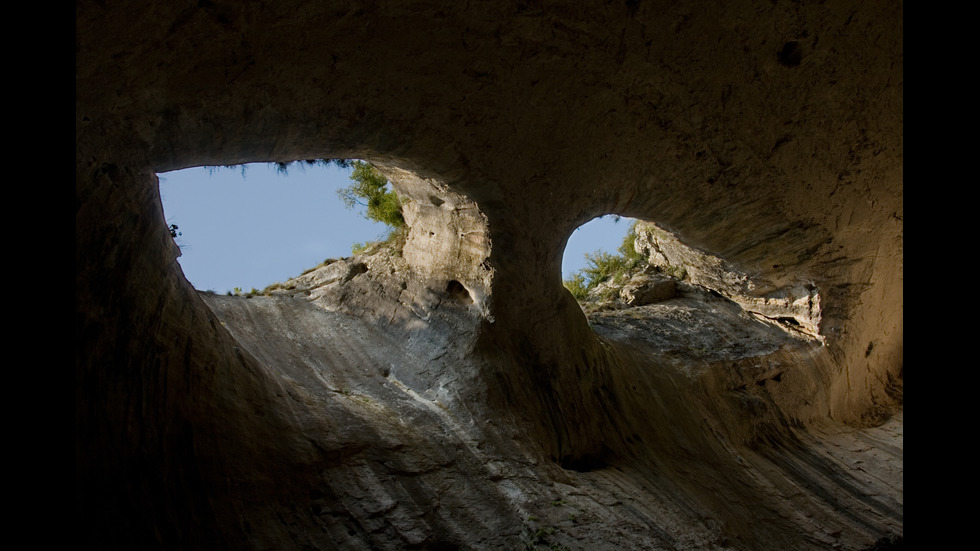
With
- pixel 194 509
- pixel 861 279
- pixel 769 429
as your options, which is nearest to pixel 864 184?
pixel 861 279

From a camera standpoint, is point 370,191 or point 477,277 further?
point 370,191

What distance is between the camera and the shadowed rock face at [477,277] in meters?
3.32

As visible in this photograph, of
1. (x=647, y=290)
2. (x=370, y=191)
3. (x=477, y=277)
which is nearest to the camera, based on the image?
(x=477, y=277)

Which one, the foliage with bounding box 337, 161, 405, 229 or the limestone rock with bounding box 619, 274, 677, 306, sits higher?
the foliage with bounding box 337, 161, 405, 229

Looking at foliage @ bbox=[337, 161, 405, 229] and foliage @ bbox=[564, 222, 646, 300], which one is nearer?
foliage @ bbox=[337, 161, 405, 229]

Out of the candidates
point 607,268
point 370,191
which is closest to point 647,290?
point 607,268

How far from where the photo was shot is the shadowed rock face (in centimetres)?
332

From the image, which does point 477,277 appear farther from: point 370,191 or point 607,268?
point 607,268

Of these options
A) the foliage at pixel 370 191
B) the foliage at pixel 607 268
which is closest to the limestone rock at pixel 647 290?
the foliage at pixel 607 268

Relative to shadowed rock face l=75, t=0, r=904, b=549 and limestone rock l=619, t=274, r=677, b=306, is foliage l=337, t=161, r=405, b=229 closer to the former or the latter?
shadowed rock face l=75, t=0, r=904, b=549

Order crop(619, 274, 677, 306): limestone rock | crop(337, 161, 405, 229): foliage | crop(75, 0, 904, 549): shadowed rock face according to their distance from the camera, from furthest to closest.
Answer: crop(619, 274, 677, 306): limestone rock < crop(337, 161, 405, 229): foliage < crop(75, 0, 904, 549): shadowed rock face

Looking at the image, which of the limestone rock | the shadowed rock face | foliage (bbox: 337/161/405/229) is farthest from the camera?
the limestone rock

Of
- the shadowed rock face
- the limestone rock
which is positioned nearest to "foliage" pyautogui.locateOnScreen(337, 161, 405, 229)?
the shadowed rock face

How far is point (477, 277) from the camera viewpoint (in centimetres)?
A: 581
